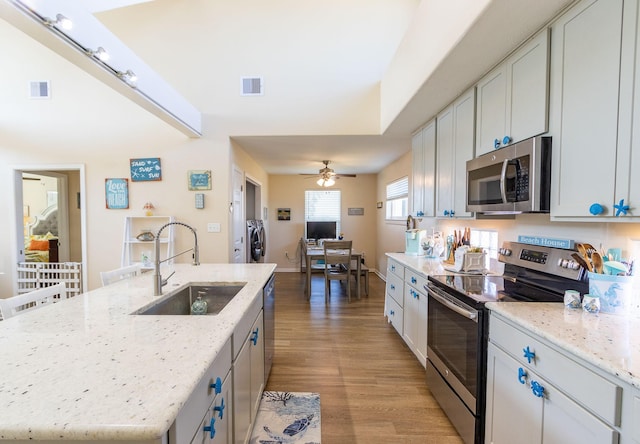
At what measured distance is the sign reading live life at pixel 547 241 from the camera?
1.60 meters

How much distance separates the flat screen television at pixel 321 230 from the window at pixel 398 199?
1366 millimetres

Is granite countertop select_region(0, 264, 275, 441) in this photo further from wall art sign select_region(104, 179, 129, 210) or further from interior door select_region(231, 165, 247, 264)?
wall art sign select_region(104, 179, 129, 210)

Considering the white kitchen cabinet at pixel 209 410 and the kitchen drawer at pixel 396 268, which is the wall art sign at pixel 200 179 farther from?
the white kitchen cabinet at pixel 209 410

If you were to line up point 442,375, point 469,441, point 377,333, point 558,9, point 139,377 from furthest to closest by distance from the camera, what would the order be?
1. point 377,333
2. point 442,375
3. point 469,441
4. point 558,9
5. point 139,377

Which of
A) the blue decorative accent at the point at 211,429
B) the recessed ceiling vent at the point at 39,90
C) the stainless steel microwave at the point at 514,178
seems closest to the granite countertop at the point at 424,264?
the stainless steel microwave at the point at 514,178

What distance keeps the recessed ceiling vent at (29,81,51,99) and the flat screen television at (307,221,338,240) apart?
462cm

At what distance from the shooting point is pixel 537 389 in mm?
1112

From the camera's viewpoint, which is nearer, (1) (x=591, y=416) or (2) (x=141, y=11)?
(1) (x=591, y=416)

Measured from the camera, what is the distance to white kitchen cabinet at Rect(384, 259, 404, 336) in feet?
9.37

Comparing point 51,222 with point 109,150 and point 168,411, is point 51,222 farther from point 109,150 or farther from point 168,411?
point 168,411

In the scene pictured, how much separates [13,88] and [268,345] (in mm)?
4569

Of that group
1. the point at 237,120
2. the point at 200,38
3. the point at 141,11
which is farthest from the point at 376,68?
the point at 141,11

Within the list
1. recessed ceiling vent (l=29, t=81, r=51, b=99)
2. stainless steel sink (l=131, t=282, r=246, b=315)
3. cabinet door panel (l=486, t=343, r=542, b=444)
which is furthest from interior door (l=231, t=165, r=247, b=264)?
cabinet door panel (l=486, t=343, r=542, b=444)

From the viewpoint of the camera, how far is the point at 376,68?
3.42m
